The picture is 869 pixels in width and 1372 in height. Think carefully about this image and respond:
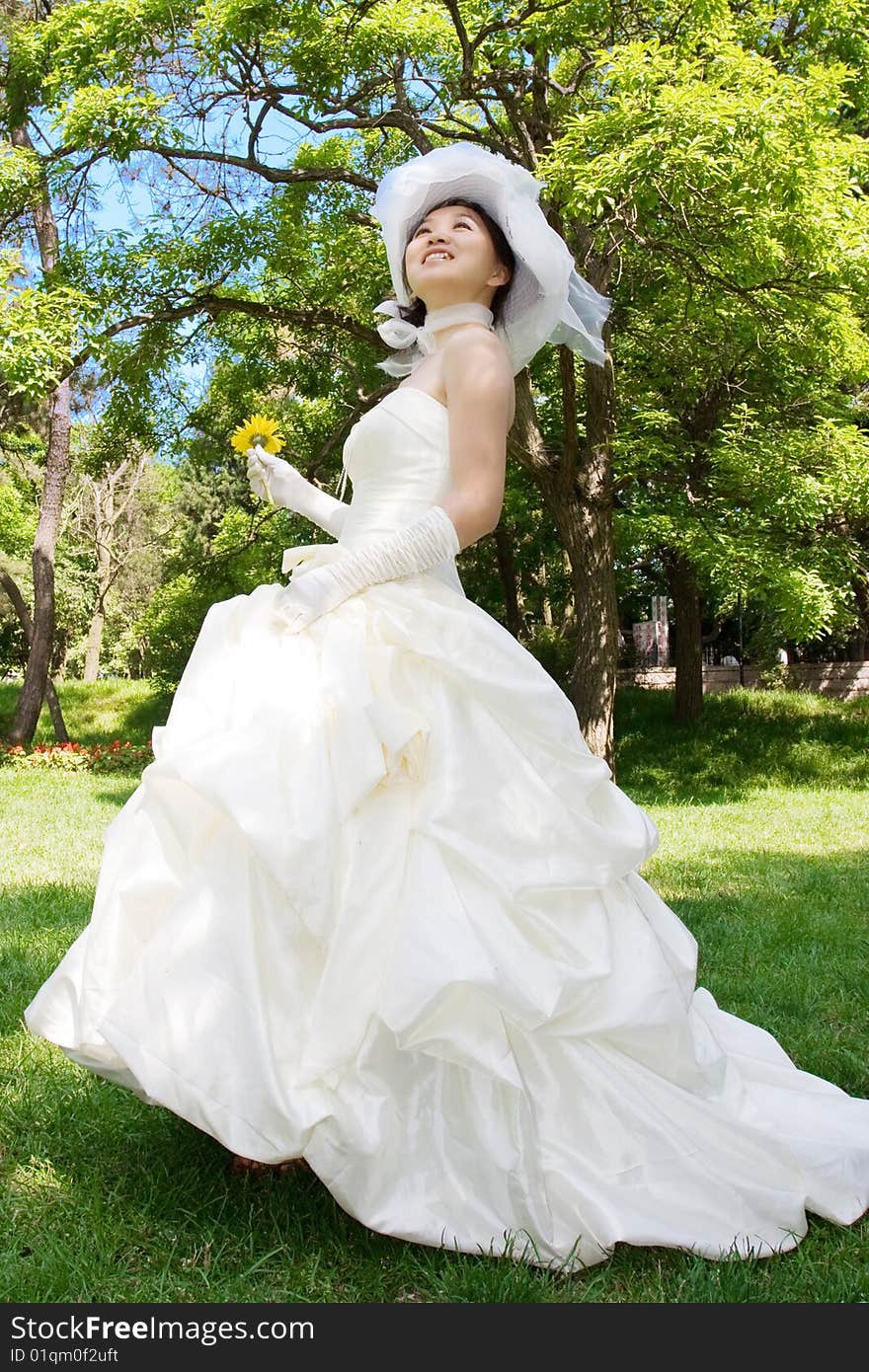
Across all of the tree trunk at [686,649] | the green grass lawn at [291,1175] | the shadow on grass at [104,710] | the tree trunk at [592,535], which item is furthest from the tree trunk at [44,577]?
the tree trunk at [686,649]

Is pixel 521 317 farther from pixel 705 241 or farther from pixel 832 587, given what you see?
pixel 832 587

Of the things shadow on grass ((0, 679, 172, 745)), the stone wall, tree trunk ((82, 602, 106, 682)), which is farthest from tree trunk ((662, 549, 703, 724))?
tree trunk ((82, 602, 106, 682))

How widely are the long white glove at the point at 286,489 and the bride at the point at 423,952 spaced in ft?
1.58

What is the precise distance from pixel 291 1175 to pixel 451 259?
2238 millimetres

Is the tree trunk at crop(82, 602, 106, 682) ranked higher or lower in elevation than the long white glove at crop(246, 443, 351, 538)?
lower

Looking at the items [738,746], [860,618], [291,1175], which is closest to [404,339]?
[291,1175]

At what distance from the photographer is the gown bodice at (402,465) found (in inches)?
107

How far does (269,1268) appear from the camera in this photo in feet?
7.49

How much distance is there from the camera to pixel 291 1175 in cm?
260

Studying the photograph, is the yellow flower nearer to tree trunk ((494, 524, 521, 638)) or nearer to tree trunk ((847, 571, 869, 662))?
tree trunk ((847, 571, 869, 662))

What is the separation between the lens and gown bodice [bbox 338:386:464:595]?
272 cm

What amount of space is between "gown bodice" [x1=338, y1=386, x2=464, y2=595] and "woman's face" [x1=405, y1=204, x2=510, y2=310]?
31cm

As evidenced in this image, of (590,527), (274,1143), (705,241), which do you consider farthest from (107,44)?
(274,1143)

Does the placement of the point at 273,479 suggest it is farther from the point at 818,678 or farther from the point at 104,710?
the point at 818,678
